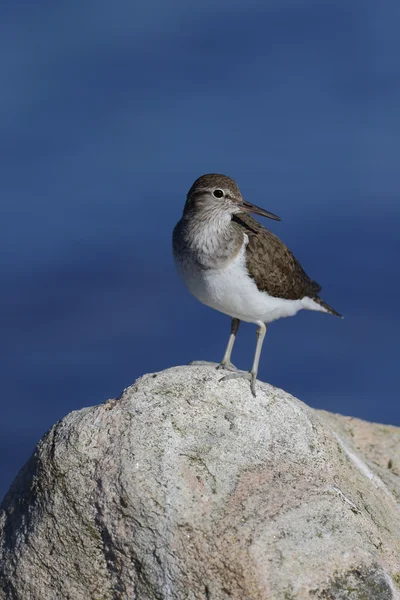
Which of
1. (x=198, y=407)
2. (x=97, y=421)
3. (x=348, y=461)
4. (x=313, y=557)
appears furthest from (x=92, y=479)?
(x=348, y=461)

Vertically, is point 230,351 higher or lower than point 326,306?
lower

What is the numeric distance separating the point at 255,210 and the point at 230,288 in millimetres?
1232

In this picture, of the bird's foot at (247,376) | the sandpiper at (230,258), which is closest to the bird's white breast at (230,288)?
the sandpiper at (230,258)

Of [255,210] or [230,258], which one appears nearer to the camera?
[230,258]

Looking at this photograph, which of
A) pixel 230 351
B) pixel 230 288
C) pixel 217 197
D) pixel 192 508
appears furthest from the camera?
pixel 230 351

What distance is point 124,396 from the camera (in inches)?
396

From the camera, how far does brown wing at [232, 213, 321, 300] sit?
11516 mm

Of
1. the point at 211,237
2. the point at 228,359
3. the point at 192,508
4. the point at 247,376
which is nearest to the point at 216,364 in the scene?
the point at 228,359

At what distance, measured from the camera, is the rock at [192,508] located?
29.8 ft

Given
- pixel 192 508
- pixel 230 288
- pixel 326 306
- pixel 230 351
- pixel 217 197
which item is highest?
pixel 326 306

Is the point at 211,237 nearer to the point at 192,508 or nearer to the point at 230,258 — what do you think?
the point at 230,258

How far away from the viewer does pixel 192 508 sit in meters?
Answer: 9.21

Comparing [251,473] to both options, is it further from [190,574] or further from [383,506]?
[383,506]

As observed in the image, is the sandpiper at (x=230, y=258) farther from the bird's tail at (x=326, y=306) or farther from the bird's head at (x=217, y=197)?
the bird's tail at (x=326, y=306)
